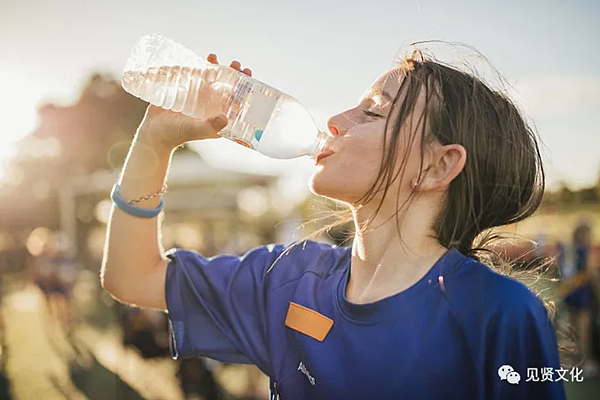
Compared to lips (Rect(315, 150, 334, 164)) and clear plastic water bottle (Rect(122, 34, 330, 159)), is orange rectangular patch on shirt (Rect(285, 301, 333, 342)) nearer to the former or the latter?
lips (Rect(315, 150, 334, 164))

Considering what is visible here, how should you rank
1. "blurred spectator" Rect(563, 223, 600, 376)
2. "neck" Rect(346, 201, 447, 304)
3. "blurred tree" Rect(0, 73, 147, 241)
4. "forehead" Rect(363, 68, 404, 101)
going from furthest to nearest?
"blurred tree" Rect(0, 73, 147, 241) < "blurred spectator" Rect(563, 223, 600, 376) < "forehead" Rect(363, 68, 404, 101) < "neck" Rect(346, 201, 447, 304)

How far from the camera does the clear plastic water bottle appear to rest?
2121 millimetres

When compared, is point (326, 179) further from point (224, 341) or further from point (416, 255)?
point (224, 341)

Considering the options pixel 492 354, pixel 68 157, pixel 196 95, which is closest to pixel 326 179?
pixel 492 354

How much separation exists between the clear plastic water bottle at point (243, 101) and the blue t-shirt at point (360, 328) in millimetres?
526

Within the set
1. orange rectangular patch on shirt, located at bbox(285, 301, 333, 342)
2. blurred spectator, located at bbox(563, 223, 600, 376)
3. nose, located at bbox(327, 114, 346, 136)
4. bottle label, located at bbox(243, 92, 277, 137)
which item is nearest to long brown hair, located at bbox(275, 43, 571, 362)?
nose, located at bbox(327, 114, 346, 136)

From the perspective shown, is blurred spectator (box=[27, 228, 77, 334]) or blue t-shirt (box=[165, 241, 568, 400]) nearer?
blue t-shirt (box=[165, 241, 568, 400])

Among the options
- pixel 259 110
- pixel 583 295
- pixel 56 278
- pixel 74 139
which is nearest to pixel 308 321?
pixel 259 110

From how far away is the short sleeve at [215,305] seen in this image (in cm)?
166

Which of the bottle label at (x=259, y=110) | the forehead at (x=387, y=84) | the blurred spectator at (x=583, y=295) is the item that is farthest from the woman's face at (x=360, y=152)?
the blurred spectator at (x=583, y=295)

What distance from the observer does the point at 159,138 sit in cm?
173

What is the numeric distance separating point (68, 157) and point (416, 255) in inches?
799

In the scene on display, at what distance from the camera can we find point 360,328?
1.39m

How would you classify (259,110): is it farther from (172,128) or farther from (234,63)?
(172,128)
